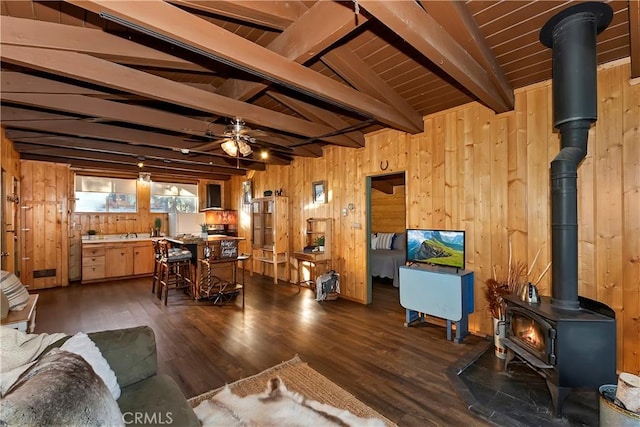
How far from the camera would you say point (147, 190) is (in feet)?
25.0

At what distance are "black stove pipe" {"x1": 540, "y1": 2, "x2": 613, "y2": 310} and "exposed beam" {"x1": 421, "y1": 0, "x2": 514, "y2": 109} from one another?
39 cm

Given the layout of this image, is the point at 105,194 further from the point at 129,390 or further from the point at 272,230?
the point at 129,390

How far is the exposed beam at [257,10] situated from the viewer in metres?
1.83

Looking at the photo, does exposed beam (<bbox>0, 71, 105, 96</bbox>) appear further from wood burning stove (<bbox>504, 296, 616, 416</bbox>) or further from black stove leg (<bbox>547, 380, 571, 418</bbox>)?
black stove leg (<bbox>547, 380, 571, 418</bbox>)

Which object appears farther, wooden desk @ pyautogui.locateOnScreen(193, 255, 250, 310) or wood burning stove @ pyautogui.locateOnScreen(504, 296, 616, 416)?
wooden desk @ pyautogui.locateOnScreen(193, 255, 250, 310)

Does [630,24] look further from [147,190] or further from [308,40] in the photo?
[147,190]

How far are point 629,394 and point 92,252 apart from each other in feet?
27.2

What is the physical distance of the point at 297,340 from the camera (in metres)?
3.38

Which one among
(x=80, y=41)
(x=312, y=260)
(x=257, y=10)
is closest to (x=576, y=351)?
(x=257, y=10)

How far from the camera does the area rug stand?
7.14ft

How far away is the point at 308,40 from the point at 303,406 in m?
2.67


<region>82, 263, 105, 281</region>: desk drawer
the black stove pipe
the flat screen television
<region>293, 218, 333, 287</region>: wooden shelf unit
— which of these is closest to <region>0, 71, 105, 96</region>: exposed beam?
<region>293, 218, 333, 287</region>: wooden shelf unit

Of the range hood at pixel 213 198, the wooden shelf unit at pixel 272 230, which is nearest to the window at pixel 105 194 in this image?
the range hood at pixel 213 198

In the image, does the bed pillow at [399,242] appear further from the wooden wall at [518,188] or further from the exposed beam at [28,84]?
→ the exposed beam at [28,84]
